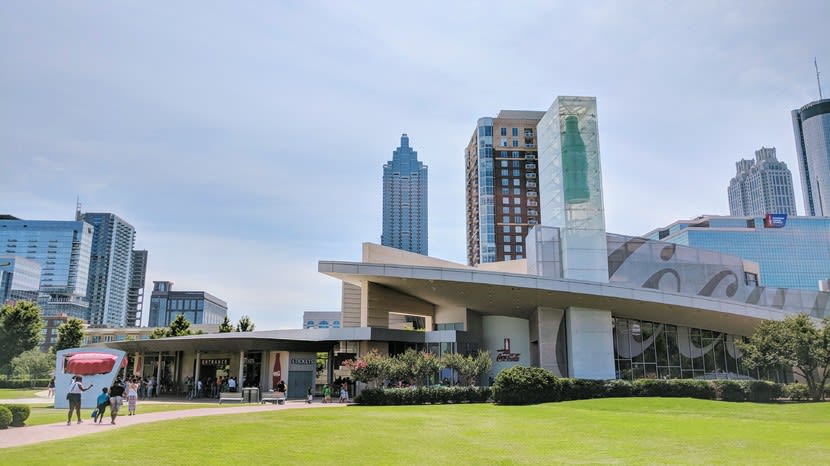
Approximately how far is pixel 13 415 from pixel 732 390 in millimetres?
31825

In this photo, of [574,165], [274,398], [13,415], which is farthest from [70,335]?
[574,165]

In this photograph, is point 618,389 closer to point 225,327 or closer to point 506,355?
point 506,355

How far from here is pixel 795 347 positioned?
110 ft

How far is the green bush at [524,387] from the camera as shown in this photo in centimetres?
2939

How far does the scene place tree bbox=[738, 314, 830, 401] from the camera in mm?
33406

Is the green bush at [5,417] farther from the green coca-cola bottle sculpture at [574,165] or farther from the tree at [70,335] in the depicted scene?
the tree at [70,335]

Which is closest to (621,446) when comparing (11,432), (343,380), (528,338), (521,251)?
(11,432)

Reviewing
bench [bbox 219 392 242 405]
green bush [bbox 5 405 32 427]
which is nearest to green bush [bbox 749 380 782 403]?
bench [bbox 219 392 242 405]

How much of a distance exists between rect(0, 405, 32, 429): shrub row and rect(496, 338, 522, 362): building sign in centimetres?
3182

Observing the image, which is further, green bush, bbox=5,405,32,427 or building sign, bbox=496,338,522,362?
building sign, bbox=496,338,522,362

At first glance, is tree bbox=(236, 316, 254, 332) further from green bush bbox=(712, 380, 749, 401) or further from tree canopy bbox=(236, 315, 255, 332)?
green bush bbox=(712, 380, 749, 401)

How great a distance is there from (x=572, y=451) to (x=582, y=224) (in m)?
32.9

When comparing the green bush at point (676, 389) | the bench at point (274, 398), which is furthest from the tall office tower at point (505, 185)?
the bench at point (274, 398)

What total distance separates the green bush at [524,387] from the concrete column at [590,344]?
9.71 meters
